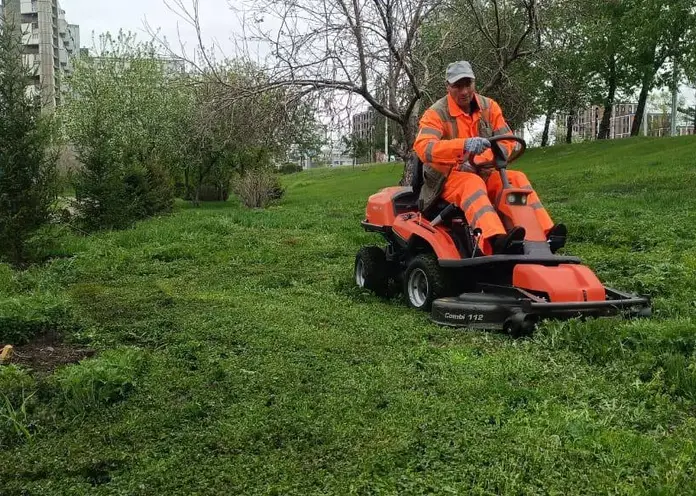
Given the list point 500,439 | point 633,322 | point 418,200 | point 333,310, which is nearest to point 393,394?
point 500,439

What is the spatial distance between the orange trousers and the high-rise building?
745 cm

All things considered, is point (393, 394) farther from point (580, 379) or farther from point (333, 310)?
point (333, 310)

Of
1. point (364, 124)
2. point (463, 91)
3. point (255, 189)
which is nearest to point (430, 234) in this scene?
point (463, 91)

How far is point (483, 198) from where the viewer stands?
5242mm

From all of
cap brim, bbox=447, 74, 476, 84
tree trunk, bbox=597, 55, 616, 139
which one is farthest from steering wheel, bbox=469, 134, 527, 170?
tree trunk, bbox=597, 55, 616, 139

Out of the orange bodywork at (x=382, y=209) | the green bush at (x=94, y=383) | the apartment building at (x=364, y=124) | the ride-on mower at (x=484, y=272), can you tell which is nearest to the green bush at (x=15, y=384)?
the green bush at (x=94, y=383)

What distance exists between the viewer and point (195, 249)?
997 centimetres

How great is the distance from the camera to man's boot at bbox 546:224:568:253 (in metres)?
5.39

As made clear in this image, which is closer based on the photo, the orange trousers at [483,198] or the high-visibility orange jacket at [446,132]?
the orange trousers at [483,198]

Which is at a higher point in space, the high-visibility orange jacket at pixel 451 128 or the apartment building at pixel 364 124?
the apartment building at pixel 364 124

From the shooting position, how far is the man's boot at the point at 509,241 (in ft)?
16.6

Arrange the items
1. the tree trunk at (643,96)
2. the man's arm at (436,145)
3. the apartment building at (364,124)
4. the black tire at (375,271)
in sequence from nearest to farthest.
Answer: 1. the man's arm at (436,145)
2. the black tire at (375,271)
3. the apartment building at (364,124)
4. the tree trunk at (643,96)

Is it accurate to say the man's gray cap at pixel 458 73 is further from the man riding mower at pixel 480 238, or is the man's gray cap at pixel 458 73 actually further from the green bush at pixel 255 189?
the green bush at pixel 255 189

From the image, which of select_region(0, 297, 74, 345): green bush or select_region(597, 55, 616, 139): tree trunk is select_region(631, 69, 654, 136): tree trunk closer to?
select_region(597, 55, 616, 139): tree trunk
